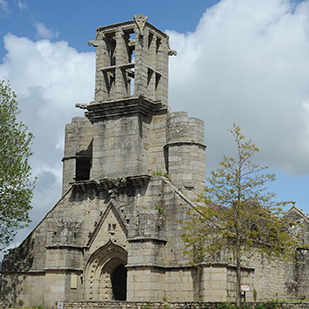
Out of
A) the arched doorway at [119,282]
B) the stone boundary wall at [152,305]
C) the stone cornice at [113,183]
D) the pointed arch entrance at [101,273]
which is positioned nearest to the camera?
the stone boundary wall at [152,305]

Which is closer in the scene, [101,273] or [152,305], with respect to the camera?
[152,305]

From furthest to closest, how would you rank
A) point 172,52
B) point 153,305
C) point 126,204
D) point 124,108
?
point 172,52 → point 124,108 → point 126,204 → point 153,305

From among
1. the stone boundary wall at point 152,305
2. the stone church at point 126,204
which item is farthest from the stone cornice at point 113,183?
the stone boundary wall at point 152,305

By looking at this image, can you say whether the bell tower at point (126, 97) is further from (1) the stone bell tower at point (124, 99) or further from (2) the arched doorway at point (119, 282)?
(2) the arched doorway at point (119, 282)

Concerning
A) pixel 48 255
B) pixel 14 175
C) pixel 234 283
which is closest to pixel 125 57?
pixel 14 175

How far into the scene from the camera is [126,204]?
1118 inches

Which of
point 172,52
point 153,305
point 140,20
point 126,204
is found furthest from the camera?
point 172,52

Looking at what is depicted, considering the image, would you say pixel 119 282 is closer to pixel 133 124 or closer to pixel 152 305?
pixel 152 305

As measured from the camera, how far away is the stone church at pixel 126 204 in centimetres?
2623

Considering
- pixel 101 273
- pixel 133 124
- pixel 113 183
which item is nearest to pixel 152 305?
pixel 101 273

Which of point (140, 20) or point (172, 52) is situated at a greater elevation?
point (140, 20)

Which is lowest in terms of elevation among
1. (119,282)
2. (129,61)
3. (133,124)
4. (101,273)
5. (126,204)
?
(119,282)

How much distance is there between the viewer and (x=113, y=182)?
2858cm

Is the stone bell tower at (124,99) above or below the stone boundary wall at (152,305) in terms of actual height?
above
